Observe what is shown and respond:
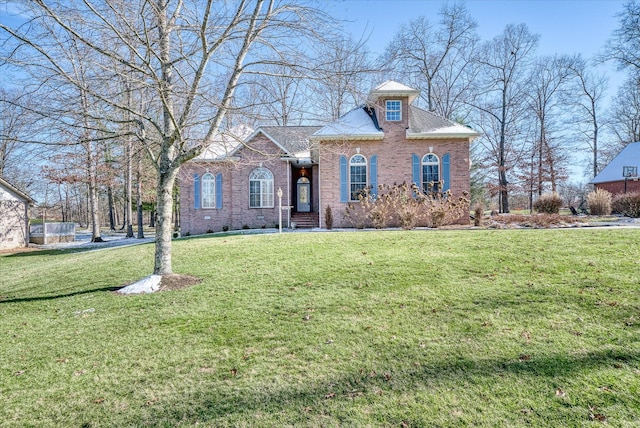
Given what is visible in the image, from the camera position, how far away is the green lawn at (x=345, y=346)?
2994 mm

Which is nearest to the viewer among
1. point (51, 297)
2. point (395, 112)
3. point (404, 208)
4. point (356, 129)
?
point (51, 297)

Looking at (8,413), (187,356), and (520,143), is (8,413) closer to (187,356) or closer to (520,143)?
(187,356)

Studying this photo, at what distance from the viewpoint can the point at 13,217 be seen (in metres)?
19.8

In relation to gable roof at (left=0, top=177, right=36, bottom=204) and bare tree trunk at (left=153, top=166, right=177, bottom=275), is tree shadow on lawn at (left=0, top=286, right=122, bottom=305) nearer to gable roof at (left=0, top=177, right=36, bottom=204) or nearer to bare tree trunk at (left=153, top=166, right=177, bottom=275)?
bare tree trunk at (left=153, top=166, right=177, bottom=275)

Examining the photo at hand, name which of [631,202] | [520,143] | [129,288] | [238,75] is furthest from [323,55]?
[520,143]

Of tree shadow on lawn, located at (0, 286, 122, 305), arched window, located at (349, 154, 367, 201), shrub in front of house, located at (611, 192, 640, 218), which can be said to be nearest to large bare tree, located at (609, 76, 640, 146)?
shrub in front of house, located at (611, 192, 640, 218)

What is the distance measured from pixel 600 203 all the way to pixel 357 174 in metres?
13.0

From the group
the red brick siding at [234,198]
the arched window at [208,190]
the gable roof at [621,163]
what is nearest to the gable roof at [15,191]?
the red brick siding at [234,198]

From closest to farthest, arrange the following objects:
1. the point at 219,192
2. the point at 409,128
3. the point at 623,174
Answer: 1. the point at 409,128
2. the point at 219,192
3. the point at 623,174

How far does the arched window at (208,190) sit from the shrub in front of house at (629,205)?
2055 centimetres

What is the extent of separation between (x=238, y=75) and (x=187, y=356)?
204 inches

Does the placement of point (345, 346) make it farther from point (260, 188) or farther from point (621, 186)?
point (621, 186)

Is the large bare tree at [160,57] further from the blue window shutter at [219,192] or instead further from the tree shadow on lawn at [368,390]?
the blue window shutter at [219,192]

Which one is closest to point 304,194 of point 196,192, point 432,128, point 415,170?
point 196,192
